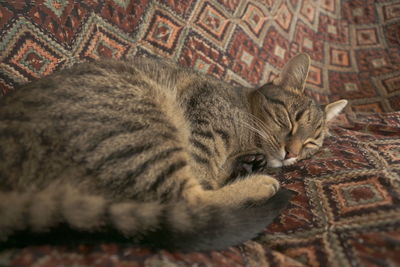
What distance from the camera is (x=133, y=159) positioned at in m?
0.97

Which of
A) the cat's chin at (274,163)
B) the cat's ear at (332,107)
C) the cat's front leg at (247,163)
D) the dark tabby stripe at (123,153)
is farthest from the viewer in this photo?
the cat's ear at (332,107)

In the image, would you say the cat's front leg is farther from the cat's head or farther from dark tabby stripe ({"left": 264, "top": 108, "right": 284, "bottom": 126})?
dark tabby stripe ({"left": 264, "top": 108, "right": 284, "bottom": 126})

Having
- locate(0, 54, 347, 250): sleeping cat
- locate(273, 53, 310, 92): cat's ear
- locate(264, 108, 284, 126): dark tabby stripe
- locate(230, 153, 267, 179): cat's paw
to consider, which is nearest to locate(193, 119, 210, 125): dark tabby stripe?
locate(0, 54, 347, 250): sleeping cat

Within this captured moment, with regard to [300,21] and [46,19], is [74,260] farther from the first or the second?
[300,21]

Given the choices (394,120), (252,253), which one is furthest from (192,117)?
(394,120)

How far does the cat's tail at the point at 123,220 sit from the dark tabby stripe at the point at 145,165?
79 millimetres

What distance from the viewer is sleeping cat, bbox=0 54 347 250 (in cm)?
82

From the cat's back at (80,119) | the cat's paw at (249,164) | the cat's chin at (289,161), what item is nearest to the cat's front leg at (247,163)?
the cat's paw at (249,164)

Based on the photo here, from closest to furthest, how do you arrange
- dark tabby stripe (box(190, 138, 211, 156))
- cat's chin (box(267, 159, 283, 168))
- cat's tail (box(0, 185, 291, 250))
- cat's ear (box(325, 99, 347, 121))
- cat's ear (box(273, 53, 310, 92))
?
cat's tail (box(0, 185, 291, 250)) < dark tabby stripe (box(190, 138, 211, 156)) < cat's chin (box(267, 159, 283, 168)) < cat's ear (box(273, 53, 310, 92)) < cat's ear (box(325, 99, 347, 121))

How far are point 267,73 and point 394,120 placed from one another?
2.83ft

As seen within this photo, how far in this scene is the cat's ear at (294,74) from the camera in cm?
159

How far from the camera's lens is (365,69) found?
2.46 meters

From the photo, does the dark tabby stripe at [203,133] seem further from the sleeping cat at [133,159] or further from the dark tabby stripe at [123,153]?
the dark tabby stripe at [123,153]

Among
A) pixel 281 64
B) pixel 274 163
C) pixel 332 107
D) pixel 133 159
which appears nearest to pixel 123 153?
pixel 133 159
